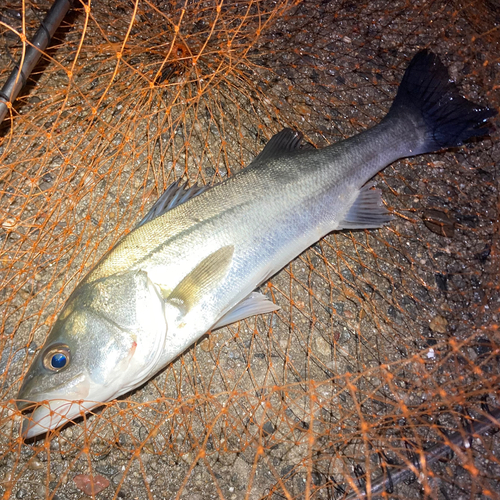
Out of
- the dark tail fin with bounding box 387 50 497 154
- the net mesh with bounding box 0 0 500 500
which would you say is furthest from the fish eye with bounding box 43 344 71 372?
the dark tail fin with bounding box 387 50 497 154

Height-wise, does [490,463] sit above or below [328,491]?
below

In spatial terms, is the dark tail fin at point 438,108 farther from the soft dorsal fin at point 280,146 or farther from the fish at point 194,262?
the soft dorsal fin at point 280,146

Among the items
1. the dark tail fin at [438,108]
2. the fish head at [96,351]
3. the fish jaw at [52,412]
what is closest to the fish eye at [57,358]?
the fish head at [96,351]

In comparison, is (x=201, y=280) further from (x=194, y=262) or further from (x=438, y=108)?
(x=438, y=108)

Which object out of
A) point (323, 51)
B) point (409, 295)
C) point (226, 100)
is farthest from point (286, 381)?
point (323, 51)

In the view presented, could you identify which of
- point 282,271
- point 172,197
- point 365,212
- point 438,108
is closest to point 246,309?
point 282,271

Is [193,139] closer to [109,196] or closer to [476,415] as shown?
[109,196]
